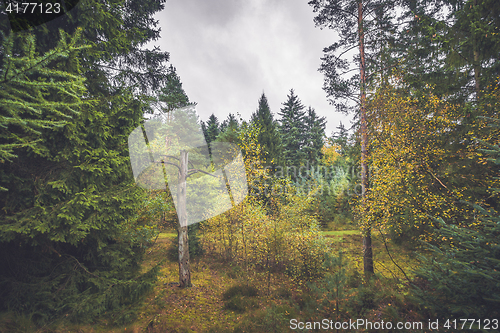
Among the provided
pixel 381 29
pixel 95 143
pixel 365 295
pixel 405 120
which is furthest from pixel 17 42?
pixel 381 29

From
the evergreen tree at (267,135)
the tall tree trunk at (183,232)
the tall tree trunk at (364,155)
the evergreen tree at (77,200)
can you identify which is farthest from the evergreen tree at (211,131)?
the evergreen tree at (77,200)

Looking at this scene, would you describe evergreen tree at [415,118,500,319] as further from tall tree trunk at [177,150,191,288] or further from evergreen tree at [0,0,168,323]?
tall tree trunk at [177,150,191,288]

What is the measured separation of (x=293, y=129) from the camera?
29594 mm

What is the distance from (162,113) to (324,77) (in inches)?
303

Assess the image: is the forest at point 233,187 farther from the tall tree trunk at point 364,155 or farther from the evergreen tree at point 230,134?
the evergreen tree at point 230,134

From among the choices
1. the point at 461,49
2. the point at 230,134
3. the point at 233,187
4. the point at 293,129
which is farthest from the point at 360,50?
the point at 293,129

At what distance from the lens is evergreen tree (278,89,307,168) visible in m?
29.3

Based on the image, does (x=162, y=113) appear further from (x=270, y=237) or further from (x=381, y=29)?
(x=381, y=29)

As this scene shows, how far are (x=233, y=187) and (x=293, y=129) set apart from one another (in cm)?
2444

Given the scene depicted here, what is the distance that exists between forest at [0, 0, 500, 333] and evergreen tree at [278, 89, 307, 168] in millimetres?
19853

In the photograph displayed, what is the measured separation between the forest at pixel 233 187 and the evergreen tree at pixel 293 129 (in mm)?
19853

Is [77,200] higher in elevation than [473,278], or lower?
higher

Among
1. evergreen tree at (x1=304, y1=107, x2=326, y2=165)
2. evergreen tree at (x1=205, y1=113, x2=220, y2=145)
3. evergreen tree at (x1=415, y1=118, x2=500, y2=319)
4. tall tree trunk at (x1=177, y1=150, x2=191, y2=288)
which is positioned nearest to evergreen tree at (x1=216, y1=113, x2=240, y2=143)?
evergreen tree at (x1=205, y1=113, x2=220, y2=145)

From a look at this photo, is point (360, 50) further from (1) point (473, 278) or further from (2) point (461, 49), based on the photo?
(1) point (473, 278)
